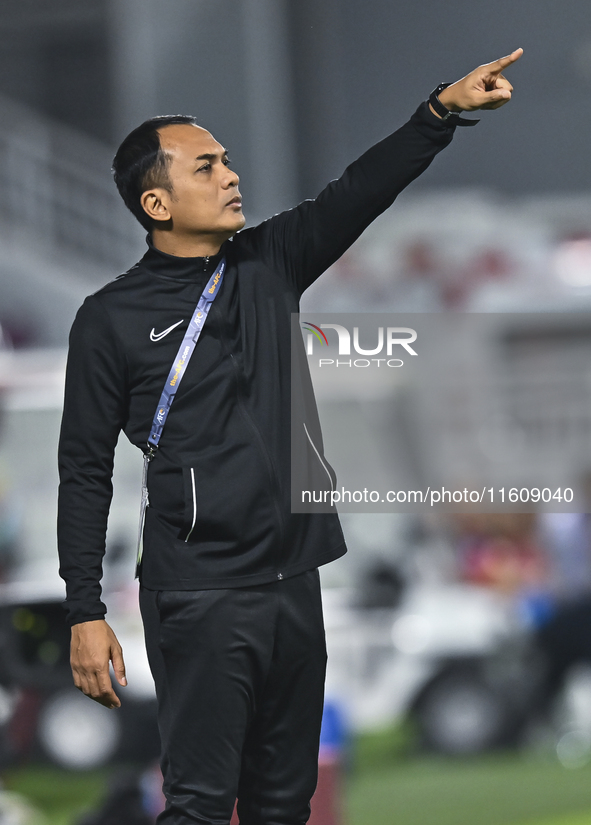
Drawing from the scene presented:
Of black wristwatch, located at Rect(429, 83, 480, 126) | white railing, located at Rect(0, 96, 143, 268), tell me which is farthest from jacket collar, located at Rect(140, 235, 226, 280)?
white railing, located at Rect(0, 96, 143, 268)

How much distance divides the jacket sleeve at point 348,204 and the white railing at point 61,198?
507 cm

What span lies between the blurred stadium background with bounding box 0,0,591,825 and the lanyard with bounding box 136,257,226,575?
123 cm

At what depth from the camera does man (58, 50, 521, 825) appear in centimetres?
163

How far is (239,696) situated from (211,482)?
11.8 inches

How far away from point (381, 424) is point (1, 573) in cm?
160

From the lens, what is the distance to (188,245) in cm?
173

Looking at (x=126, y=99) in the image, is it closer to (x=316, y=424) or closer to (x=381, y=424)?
(x=381, y=424)

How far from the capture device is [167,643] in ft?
5.43

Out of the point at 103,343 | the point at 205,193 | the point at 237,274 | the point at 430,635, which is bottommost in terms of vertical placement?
the point at 430,635

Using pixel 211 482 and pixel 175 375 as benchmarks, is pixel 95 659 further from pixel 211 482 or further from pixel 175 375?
pixel 175 375

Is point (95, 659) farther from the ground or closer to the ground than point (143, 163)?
closer to the ground

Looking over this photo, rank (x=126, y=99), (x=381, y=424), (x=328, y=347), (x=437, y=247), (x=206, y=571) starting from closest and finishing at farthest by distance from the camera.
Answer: (x=206, y=571)
(x=328, y=347)
(x=381, y=424)
(x=437, y=247)
(x=126, y=99)

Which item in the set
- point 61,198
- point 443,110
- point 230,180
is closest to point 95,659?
point 230,180

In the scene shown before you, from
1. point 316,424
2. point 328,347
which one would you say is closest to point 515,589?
point 328,347
